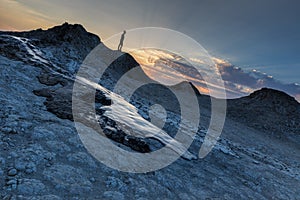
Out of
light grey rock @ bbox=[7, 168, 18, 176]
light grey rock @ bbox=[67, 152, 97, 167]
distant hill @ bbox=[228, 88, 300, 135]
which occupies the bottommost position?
light grey rock @ bbox=[7, 168, 18, 176]

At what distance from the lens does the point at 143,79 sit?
40844 millimetres

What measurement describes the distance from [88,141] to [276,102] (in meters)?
42.2

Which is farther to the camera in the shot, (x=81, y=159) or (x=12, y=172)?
(x=81, y=159)

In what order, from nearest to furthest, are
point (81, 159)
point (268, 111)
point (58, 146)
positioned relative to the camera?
1. point (81, 159)
2. point (58, 146)
3. point (268, 111)

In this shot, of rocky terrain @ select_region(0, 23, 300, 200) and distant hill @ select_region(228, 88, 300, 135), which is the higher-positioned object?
distant hill @ select_region(228, 88, 300, 135)

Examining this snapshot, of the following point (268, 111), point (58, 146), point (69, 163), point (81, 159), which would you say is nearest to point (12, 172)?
point (69, 163)

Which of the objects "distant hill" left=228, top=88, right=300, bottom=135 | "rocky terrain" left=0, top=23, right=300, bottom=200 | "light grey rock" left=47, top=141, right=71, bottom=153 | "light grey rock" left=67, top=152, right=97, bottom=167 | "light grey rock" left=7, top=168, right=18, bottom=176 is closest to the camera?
"light grey rock" left=7, top=168, right=18, bottom=176

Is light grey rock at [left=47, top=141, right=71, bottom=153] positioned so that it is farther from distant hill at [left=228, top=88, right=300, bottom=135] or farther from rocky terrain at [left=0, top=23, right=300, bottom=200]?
distant hill at [left=228, top=88, right=300, bottom=135]

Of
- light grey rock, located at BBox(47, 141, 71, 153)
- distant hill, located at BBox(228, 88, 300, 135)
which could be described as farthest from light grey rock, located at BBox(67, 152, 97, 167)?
distant hill, located at BBox(228, 88, 300, 135)

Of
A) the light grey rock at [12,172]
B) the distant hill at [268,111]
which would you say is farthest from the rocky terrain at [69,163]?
the distant hill at [268,111]

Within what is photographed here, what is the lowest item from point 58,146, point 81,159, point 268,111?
point 81,159

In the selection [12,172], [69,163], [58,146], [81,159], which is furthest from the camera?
[58,146]

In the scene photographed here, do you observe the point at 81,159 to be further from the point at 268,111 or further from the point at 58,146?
the point at 268,111

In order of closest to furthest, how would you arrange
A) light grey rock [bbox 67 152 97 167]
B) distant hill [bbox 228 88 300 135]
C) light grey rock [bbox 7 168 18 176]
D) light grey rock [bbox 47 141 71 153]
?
light grey rock [bbox 7 168 18 176] < light grey rock [bbox 67 152 97 167] < light grey rock [bbox 47 141 71 153] < distant hill [bbox 228 88 300 135]
